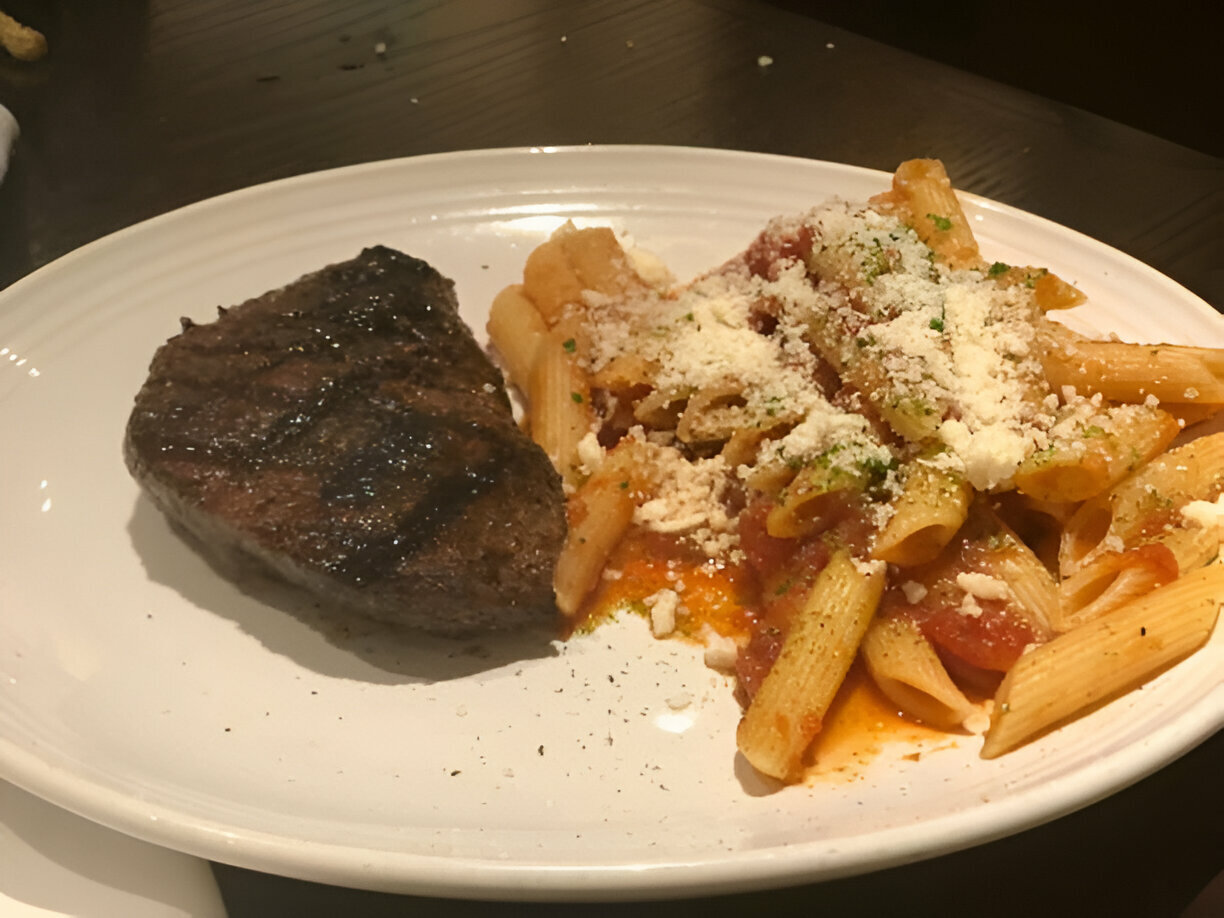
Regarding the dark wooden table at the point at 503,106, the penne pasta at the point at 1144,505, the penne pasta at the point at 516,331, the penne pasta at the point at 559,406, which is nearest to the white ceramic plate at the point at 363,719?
the penne pasta at the point at 516,331

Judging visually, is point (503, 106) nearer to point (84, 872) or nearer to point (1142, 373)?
point (1142, 373)

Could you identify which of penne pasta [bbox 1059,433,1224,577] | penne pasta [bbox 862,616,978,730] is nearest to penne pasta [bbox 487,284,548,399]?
penne pasta [bbox 862,616,978,730]

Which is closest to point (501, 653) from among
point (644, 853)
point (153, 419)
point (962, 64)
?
point (644, 853)

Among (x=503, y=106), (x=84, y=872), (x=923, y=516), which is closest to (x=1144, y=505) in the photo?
(x=923, y=516)

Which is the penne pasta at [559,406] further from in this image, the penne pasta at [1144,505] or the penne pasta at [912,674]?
the penne pasta at [1144,505]

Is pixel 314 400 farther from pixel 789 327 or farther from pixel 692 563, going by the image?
pixel 789 327

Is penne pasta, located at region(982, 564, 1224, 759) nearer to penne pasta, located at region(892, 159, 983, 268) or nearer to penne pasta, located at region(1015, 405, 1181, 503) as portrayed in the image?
penne pasta, located at region(1015, 405, 1181, 503)
